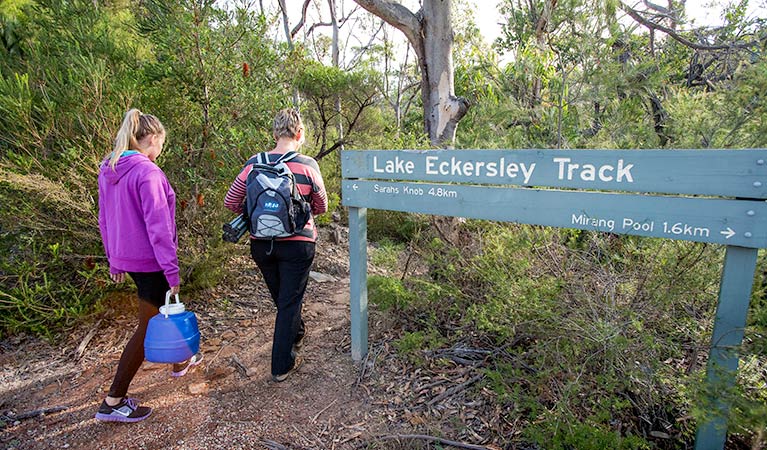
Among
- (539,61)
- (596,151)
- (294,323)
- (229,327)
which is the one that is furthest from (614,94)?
(229,327)

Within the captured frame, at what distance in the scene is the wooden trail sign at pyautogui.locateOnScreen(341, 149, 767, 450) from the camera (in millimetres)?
1894

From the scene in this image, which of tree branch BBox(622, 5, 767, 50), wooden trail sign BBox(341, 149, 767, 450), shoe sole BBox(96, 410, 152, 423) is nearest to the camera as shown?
wooden trail sign BBox(341, 149, 767, 450)

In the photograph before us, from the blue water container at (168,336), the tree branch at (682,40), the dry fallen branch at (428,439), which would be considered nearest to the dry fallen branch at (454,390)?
the dry fallen branch at (428,439)

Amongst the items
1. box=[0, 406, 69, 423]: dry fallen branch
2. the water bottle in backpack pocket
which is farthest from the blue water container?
box=[0, 406, 69, 423]: dry fallen branch

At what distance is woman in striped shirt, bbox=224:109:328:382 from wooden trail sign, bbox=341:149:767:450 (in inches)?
23.5

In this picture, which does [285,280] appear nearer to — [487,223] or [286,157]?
[286,157]

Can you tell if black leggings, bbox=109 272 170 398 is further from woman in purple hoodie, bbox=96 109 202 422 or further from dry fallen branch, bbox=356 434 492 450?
dry fallen branch, bbox=356 434 492 450

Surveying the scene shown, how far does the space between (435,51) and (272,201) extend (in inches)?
111

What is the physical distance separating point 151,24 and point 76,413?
10.4 feet

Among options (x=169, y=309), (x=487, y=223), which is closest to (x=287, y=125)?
(x=169, y=309)

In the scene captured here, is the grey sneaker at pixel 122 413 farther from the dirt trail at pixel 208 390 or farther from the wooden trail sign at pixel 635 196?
the wooden trail sign at pixel 635 196

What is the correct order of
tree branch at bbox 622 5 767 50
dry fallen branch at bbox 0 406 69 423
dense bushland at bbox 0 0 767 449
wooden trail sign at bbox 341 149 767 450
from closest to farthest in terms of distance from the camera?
1. wooden trail sign at bbox 341 149 767 450
2. dense bushland at bbox 0 0 767 449
3. dry fallen branch at bbox 0 406 69 423
4. tree branch at bbox 622 5 767 50

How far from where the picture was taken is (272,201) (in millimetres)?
2709

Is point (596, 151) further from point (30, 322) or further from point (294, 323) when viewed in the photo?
point (30, 322)
